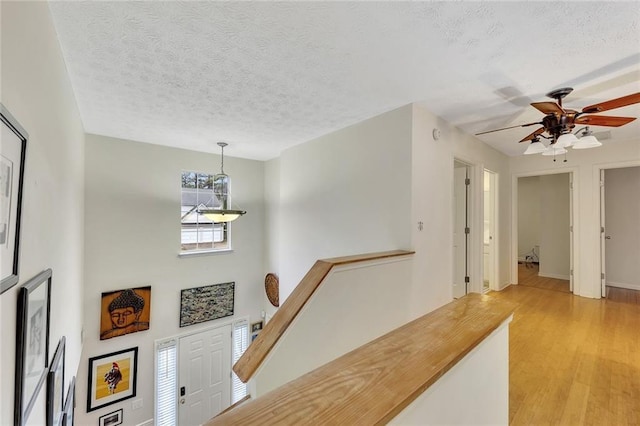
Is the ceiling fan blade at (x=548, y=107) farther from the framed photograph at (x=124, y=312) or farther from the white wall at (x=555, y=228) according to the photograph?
the framed photograph at (x=124, y=312)

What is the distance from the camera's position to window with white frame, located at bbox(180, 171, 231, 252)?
187 inches

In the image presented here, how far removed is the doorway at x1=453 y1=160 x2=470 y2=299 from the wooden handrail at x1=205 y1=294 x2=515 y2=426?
3263 mm

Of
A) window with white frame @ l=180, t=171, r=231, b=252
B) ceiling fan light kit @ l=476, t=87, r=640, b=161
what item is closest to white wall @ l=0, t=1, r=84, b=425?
window with white frame @ l=180, t=171, r=231, b=252

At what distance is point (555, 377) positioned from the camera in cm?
221

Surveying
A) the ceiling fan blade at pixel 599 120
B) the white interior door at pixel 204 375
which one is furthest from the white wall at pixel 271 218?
the ceiling fan blade at pixel 599 120

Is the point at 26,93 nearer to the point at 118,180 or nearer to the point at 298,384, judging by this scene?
the point at 298,384

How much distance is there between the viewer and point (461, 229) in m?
4.05

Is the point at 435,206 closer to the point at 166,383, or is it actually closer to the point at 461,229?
the point at 461,229

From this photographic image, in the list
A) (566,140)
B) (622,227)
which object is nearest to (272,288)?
(566,140)

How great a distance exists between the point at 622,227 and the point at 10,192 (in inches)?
297

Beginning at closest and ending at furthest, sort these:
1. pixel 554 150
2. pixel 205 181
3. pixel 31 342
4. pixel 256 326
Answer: pixel 31 342 → pixel 554 150 → pixel 205 181 → pixel 256 326

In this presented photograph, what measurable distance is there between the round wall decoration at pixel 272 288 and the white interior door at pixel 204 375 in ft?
3.06

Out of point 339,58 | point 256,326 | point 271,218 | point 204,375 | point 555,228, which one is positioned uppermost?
point 339,58

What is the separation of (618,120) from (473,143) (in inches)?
61.7
